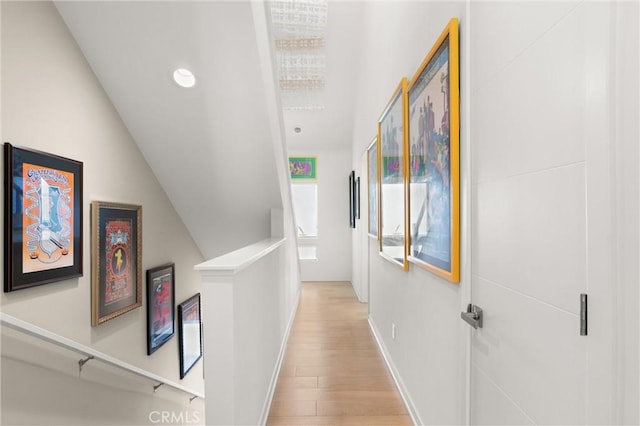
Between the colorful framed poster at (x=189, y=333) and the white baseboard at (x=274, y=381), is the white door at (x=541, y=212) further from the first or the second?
the colorful framed poster at (x=189, y=333)

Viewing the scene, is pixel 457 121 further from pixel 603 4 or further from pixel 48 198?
pixel 48 198

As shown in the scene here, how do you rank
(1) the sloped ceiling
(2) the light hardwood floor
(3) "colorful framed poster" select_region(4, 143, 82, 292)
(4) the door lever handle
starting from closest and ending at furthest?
(4) the door lever handle, (3) "colorful framed poster" select_region(4, 143, 82, 292), (1) the sloped ceiling, (2) the light hardwood floor

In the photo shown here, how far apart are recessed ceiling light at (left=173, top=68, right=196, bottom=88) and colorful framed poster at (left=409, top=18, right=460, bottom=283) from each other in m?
1.44

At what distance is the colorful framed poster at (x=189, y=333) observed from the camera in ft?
11.4

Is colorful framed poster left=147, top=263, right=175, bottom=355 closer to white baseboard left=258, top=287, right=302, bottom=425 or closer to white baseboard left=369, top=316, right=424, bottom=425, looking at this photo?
white baseboard left=258, top=287, right=302, bottom=425

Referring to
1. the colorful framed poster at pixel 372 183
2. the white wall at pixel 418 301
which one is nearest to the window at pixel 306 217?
the colorful framed poster at pixel 372 183

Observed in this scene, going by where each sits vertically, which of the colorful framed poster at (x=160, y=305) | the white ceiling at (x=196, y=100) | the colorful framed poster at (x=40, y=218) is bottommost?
the colorful framed poster at (x=160, y=305)

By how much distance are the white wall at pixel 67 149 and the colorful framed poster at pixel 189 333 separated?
19.0 inches

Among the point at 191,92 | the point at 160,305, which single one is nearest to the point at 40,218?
the point at 191,92

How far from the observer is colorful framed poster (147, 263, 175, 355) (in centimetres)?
286

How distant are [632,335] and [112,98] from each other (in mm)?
2935

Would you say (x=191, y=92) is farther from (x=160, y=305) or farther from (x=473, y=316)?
(x=473, y=316)

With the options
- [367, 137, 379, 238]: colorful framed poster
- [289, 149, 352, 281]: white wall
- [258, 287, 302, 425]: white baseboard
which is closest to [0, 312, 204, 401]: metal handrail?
[258, 287, 302, 425]: white baseboard

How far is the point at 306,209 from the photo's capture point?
6.38 metres
